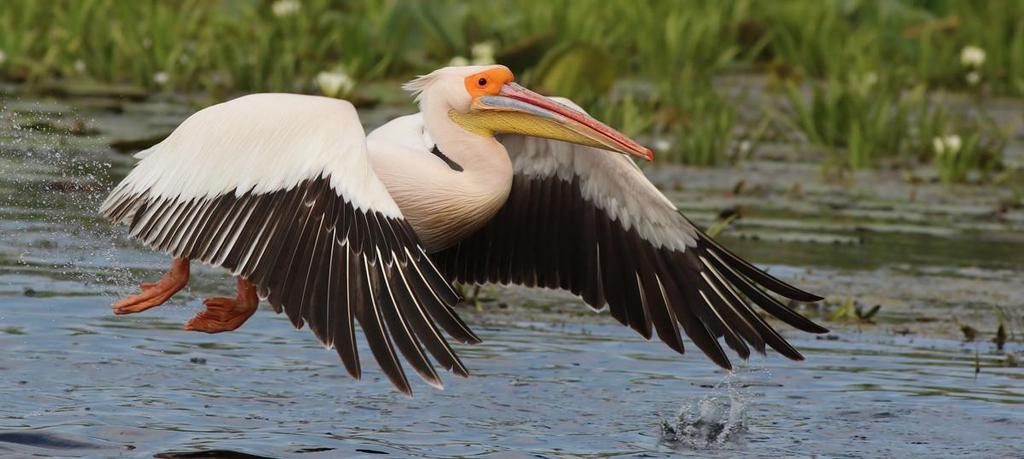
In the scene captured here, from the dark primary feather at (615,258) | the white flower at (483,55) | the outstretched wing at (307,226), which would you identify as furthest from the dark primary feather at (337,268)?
the white flower at (483,55)

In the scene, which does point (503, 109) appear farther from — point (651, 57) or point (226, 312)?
point (651, 57)

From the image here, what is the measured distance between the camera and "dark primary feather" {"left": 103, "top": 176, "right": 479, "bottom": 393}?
434 cm

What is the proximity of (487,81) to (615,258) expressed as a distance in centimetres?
79

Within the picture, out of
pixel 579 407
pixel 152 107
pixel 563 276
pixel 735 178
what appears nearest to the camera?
pixel 579 407

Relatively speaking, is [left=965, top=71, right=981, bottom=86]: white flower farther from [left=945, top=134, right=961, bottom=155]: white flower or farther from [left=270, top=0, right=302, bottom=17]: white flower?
[left=270, top=0, right=302, bottom=17]: white flower

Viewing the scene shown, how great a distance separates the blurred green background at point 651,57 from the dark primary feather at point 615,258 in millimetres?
3494

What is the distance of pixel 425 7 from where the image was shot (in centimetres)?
1188

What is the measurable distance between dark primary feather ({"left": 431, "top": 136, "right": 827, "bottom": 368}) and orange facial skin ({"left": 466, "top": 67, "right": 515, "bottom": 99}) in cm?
45

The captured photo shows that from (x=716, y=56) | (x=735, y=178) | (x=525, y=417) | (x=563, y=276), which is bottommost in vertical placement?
(x=525, y=417)

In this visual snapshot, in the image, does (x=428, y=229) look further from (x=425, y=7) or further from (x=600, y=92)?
(x=425, y=7)

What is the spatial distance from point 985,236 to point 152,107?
4715mm

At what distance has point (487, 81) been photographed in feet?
17.3

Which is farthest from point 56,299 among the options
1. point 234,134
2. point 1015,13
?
point 1015,13

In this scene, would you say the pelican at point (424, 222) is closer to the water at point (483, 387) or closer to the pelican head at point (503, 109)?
the pelican head at point (503, 109)
